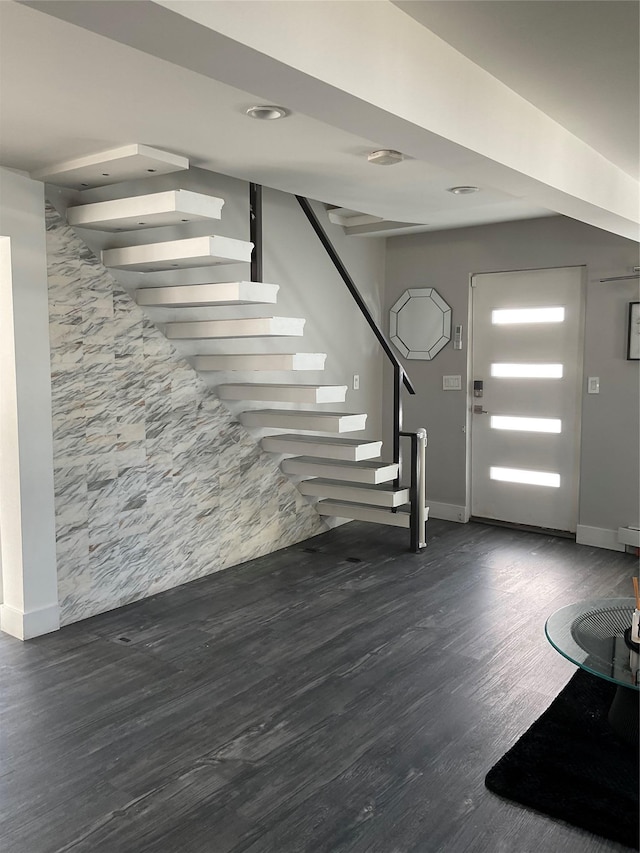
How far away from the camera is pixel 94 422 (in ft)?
13.2

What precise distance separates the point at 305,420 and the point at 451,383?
2.01 m

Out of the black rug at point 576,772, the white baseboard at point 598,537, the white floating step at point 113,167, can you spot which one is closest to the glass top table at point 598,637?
the black rug at point 576,772

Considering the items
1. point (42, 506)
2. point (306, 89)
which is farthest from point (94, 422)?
point (306, 89)

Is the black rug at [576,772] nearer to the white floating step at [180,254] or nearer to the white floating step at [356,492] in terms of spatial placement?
the white floating step at [356,492]

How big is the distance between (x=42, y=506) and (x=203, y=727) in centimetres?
158

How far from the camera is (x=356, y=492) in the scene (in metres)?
5.18

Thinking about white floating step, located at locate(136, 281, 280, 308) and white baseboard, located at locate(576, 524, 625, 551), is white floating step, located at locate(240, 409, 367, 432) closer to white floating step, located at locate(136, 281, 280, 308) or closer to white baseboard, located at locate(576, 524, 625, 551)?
white floating step, located at locate(136, 281, 280, 308)

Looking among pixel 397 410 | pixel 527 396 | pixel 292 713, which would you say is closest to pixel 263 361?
pixel 397 410

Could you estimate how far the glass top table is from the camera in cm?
258

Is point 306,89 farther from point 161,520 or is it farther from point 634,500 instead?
point 634,500

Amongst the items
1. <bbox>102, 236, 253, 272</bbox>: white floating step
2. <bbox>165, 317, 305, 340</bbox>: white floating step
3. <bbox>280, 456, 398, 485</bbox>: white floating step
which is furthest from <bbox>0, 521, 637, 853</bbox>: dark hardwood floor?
<bbox>102, 236, 253, 272</bbox>: white floating step

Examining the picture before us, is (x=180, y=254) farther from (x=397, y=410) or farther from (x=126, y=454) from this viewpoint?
(x=397, y=410)

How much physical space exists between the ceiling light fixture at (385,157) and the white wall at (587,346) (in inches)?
96.0

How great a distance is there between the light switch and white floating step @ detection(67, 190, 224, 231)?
3.14m
